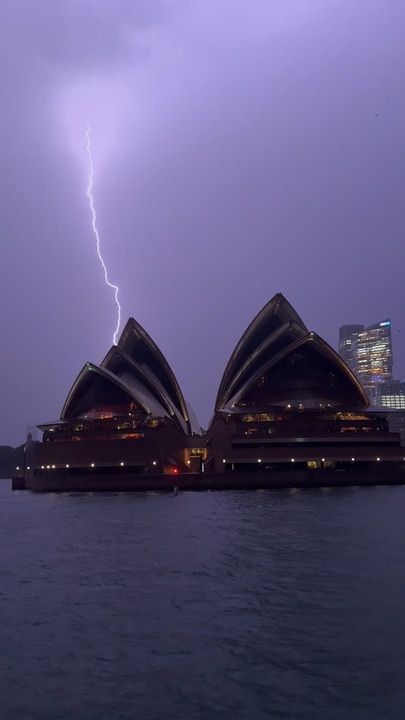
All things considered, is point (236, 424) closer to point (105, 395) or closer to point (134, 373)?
point (134, 373)

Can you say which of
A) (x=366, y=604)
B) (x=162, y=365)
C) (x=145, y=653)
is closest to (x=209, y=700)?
(x=145, y=653)

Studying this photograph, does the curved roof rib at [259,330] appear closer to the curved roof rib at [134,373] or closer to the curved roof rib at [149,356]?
the curved roof rib at [149,356]

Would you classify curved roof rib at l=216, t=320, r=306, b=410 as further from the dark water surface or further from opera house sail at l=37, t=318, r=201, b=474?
the dark water surface

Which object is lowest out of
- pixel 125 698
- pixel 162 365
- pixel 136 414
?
pixel 125 698

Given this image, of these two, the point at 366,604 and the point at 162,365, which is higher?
the point at 162,365

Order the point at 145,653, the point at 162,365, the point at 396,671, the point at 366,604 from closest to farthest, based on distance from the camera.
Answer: the point at 396,671, the point at 145,653, the point at 366,604, the point at 162,365

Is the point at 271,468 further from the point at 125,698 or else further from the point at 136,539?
the point at 125,698
